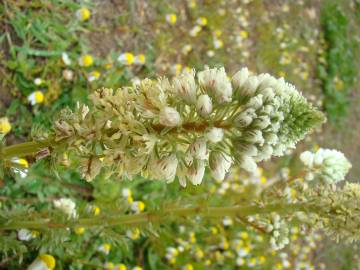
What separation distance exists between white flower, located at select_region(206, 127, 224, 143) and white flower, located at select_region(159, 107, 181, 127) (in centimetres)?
13

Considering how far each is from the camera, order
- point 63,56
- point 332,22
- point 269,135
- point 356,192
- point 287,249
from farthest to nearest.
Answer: point 332,22 → point 287,249 → point 63,56 → point 356,192 → point 269,135

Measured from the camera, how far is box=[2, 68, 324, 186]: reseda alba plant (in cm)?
188

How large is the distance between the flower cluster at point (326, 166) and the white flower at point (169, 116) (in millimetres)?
1376

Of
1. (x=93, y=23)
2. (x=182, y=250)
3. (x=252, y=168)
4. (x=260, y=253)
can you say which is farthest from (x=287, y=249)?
(x=252, y=168)

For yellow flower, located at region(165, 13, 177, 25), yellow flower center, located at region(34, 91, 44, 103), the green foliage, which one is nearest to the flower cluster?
yellow flower center, located at region(34, 91, 44, 103)

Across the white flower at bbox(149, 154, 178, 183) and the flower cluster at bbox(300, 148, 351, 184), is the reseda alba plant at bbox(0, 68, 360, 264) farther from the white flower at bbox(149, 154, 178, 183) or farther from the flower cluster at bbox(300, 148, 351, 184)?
the flower cluster at bbox(300, 148, 351, 184)

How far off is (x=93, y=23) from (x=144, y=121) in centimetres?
286

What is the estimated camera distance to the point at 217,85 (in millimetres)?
1886

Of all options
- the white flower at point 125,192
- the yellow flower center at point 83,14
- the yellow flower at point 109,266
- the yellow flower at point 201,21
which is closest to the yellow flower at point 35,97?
the yellow flower center at point 83,14

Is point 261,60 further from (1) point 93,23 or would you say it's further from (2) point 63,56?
(2) point 63,56

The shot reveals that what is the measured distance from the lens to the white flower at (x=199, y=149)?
6.16 ft

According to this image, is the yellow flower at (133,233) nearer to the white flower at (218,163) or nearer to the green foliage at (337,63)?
the white flower at (218,163)

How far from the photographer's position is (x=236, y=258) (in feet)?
16.6

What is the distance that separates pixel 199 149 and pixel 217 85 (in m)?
0.25
